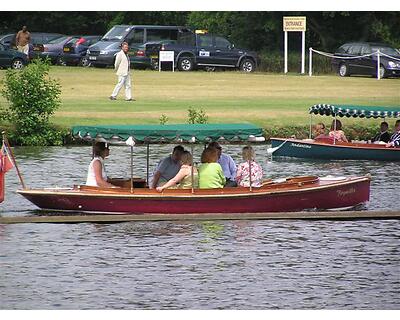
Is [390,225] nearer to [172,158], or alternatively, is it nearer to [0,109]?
[172,158]

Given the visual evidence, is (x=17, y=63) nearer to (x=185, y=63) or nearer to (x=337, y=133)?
(x=185, y=63)

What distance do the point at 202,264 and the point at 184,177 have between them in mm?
3114

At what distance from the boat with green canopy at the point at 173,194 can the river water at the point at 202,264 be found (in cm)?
29

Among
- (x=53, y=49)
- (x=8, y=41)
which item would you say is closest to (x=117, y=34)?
(x=53, y=49)

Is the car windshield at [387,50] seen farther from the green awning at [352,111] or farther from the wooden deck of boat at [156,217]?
Answer: the wooden deck of boat at [156,217]

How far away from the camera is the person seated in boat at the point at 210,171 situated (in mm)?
23000

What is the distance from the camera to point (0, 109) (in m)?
36.2

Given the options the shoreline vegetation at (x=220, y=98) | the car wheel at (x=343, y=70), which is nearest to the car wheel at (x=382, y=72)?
the shoreline vegetation at (x=220, y=98)

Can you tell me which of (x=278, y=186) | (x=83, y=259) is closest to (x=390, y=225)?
(x=278, y=186)

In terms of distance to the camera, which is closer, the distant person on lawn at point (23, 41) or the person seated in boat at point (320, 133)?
the person seated in boat at point (320, 133)

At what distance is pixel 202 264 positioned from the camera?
2009 cm

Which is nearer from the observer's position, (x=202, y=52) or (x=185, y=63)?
(x=202, y=52)

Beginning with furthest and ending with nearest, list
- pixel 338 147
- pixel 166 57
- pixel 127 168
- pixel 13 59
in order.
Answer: pixel 166 57, pixel 13 59, pixel 338 147, pixel 127 168

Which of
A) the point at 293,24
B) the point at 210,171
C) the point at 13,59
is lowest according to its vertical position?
the point at 210,171
